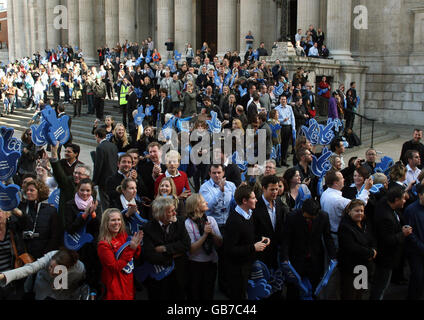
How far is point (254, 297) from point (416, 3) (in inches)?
728

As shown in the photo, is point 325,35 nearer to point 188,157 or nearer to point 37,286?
point 188,157

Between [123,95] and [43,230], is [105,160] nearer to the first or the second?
[43,230]

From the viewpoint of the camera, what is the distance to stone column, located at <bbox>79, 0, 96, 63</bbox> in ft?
100

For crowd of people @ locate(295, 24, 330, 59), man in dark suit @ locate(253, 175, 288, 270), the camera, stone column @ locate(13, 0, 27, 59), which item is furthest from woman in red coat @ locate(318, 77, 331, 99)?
stone column @ locate(13, 0, 27, 59)

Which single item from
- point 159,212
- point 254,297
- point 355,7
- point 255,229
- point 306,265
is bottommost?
point 254,297

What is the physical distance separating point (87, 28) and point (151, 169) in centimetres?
2651

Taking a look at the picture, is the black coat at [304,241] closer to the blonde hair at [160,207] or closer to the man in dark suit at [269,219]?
the man in dark suit at [269,219]

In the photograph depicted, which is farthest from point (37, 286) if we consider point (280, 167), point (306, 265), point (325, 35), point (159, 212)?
point (325, 35)

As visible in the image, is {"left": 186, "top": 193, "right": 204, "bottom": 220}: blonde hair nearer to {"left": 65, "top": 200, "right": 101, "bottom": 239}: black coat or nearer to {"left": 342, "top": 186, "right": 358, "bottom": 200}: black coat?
{"left": 65, "top": 200, "right": 101, "bottom": 239}: black coat

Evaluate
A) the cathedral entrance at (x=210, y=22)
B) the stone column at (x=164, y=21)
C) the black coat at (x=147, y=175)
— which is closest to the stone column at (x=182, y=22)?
the stone column at (x=164, y=21)

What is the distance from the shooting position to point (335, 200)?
5.35 metres

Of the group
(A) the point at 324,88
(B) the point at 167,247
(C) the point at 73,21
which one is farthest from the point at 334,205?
(C) the point at 73,21

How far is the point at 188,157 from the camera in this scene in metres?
8.59

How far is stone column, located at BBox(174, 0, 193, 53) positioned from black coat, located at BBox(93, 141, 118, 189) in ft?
60.5
